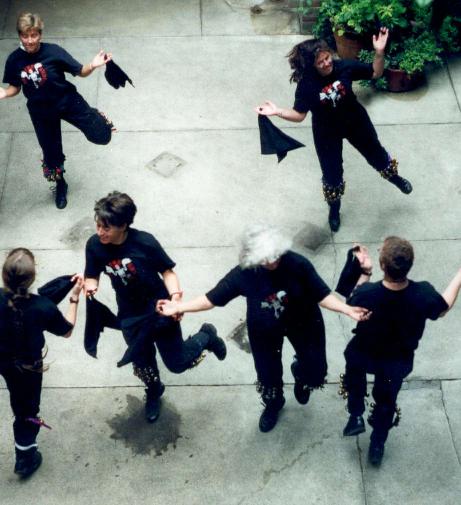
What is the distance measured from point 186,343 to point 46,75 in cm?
246

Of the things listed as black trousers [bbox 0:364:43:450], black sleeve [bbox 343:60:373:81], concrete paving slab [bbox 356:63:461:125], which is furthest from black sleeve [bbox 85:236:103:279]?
concrete paving slab [bbox 356:63:461:125]

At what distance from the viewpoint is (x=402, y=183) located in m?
6.52

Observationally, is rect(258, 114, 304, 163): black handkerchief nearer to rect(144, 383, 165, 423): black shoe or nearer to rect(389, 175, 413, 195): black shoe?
rect(389, 175, 413, 195): black shoe

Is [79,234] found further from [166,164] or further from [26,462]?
[26,462]

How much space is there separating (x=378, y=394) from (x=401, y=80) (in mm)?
4105

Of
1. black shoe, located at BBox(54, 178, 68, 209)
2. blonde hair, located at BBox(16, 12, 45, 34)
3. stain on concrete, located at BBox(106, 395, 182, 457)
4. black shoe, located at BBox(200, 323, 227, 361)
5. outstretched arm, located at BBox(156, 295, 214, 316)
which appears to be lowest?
stain on concrete, located at BBox(106, 395, 182, 457)

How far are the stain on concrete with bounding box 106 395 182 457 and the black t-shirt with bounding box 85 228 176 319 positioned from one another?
0.99m

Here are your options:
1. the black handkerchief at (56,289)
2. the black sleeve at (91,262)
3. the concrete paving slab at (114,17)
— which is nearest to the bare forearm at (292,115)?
the black sleeve at (91,262)

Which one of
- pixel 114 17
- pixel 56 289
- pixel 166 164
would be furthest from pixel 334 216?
pixel 114 17

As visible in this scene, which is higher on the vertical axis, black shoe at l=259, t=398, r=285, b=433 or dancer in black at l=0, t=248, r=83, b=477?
dancer in black at l=0, t=248, r=83, b=477

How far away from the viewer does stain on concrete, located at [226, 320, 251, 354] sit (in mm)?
5777

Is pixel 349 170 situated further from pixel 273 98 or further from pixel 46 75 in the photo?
pixel 46 75

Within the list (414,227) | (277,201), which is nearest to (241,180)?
(277,201)

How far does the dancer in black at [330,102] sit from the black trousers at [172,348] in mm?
1720
